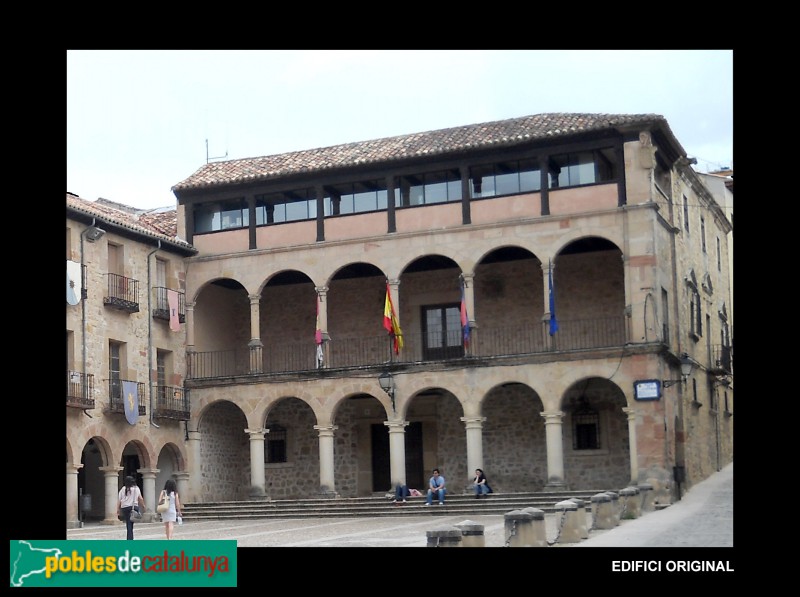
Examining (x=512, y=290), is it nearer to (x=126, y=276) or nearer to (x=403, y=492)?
(x=403, y=492)

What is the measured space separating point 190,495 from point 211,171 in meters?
8.07

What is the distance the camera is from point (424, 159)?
105 feet

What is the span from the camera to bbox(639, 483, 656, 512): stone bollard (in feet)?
88.5

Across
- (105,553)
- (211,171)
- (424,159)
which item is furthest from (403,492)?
(105,553)

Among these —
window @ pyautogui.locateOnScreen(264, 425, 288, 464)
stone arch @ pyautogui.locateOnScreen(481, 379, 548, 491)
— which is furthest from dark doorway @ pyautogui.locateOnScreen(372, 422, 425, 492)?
window @ pyautogui.locateOnScreen(264, 425, 288, 464)

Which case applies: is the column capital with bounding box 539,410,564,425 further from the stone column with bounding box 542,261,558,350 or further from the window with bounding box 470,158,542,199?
the window with bounding box 470,158,542,199

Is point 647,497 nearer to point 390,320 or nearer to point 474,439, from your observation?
point 474,439

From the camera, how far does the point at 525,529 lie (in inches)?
693

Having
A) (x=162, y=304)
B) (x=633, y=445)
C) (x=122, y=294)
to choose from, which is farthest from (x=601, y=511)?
(x=162, y=304)

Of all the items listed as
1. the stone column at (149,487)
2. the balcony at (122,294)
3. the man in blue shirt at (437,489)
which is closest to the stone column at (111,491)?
the stone column at (149,487)

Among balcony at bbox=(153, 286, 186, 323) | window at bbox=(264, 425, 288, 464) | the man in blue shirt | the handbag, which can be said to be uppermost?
balcony at bbox=(153, 286, 186, 323)

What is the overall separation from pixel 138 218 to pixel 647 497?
1473cm

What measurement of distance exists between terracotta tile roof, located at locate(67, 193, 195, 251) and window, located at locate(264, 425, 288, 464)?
17.5 ft

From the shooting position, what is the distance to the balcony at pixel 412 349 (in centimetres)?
3234
